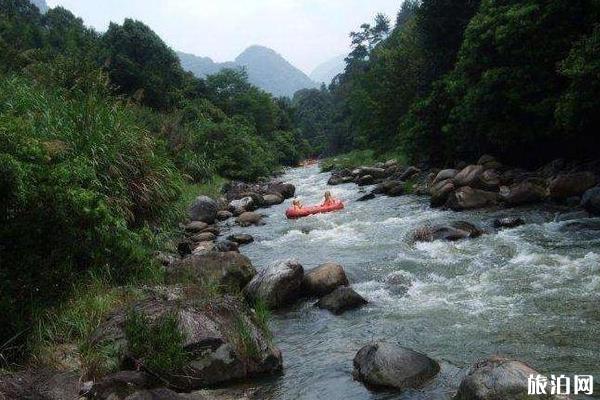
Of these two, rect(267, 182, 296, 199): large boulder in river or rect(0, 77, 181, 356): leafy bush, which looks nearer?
rect(0, 77, 181, 356): leafy bush

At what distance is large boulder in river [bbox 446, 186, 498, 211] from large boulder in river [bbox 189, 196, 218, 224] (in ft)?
25.8

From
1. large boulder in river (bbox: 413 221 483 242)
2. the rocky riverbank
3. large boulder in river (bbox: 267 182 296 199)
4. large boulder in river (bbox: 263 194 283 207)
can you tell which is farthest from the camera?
large boulder in river (bbox: 267 182 296 199)

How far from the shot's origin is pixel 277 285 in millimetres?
8148

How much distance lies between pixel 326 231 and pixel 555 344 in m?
8.74

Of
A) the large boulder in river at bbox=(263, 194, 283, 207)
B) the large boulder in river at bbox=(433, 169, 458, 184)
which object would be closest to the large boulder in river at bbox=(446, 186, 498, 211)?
the large boulder in river at bbox=(433, 169, 458, 184)

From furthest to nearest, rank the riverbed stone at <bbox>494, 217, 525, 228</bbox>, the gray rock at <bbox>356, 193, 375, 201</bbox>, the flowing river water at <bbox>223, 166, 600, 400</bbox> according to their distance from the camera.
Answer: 1. the gray rock at <bbox>356, 193, 375, 201</bbox>
2. the riverbed stone at <bbox>494, 217, 525, 228</bbox>
3. the flowing river water at <bbox>223, 166, 600, 400</bbox>

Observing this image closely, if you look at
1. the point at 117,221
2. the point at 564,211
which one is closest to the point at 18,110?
the point at 117,221

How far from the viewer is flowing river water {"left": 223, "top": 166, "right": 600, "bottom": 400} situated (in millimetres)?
5445

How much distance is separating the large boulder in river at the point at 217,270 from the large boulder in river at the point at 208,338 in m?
1.97

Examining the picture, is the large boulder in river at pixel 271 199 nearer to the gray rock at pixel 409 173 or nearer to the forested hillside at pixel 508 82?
the gray rock at pixel 409 173

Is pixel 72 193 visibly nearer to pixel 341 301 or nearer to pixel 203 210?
pixel 341 301

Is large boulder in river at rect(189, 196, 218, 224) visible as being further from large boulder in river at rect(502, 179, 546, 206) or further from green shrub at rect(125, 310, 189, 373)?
green shrub at rect(125, 310, 189, 373)

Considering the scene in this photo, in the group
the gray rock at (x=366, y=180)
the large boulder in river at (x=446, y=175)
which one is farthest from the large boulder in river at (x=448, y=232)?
the gray rock at (x=366, y=180)

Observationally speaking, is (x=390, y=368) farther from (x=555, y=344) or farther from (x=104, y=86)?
(x=104, y=86)
